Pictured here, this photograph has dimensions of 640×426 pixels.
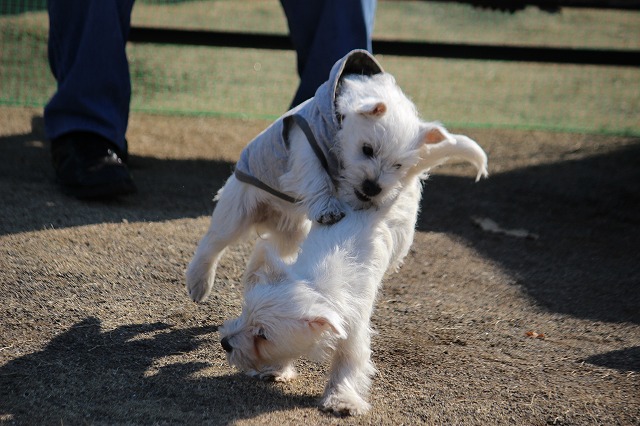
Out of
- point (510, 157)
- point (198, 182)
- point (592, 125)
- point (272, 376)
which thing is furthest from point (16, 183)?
point (592, 125)

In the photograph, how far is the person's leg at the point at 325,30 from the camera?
4.49 meters

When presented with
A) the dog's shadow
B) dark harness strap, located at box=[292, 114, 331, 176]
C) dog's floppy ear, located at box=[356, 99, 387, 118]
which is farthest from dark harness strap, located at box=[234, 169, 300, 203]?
the dog's shadow

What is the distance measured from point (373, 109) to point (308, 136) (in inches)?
12.9

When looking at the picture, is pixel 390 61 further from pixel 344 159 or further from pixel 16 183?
pixel 344 159

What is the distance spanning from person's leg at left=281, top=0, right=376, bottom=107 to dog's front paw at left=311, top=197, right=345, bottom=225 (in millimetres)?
1710

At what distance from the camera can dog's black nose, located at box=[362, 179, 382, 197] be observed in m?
2.92

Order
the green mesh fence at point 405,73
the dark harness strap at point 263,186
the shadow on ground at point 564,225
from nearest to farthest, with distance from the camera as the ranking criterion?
the dark harness strap at point 263,186
the shadow on ground at point 564,225
the green mesh fence at point 405,73

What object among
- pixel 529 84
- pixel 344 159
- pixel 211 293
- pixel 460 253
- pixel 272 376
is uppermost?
pixel 344 159

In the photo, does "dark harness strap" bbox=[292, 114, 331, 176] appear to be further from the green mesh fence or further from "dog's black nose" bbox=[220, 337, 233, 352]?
the green mesh fence

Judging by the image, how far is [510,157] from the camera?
6.48m

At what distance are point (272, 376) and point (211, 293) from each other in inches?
34.9

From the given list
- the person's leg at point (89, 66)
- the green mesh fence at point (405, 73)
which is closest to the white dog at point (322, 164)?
the person's leg at point (89, 66)

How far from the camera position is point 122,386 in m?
2.83

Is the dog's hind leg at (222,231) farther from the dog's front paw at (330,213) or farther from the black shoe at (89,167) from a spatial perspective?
the black shoe at (89,167)
